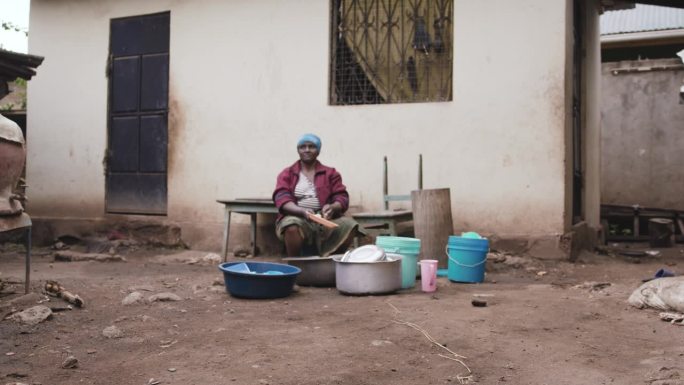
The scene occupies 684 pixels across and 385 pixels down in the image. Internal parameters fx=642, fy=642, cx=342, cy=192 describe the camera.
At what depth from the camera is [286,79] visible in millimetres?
7348

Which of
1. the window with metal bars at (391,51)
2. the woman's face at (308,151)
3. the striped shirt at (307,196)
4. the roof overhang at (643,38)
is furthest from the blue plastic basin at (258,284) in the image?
the roof overhang at (643,38)

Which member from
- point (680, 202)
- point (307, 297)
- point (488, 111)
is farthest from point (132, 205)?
point (680, 202)

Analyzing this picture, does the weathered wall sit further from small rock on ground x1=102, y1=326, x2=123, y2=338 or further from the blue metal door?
small rock on ground x1=102, y1=326, x2=123, y2=338

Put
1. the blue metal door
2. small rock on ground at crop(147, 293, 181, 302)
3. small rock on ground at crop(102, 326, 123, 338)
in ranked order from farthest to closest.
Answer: the blue metal door, small rock on ground at crop(147, 293, 181, 302), small rock on ground at crop(102, 326, 123, 338)

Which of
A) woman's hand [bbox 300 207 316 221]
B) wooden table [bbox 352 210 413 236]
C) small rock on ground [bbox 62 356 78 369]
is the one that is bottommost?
small rock on ground [bbox 62 356 78 369]

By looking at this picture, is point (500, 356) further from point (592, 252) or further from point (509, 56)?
point (592, 252)

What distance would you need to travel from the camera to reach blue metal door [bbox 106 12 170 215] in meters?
7.97

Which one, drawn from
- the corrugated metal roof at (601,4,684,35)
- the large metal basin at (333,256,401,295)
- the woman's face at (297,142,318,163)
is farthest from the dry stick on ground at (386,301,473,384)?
the corrugated metal roof at (601,4,684,35)

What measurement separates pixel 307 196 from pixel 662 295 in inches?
120

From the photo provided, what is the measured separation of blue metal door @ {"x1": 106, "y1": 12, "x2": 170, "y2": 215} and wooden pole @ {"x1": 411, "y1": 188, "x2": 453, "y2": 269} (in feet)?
11.3

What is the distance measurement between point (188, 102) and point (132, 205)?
4.93 feet

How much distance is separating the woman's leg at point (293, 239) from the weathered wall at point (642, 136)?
7.47 meters

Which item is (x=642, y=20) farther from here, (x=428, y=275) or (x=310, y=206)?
(x=428, y=275)

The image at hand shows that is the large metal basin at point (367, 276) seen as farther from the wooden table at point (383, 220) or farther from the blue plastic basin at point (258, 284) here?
the wooden table at point (383, 220)
